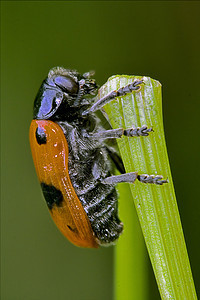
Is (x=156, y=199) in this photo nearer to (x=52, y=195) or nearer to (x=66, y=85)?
(x=52, y=195)

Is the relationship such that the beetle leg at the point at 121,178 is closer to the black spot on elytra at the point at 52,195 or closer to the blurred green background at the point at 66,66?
the black spot on elytra at the point at 52,195

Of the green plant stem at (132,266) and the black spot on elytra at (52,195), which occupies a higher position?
the black spot on elytra at (52,195)

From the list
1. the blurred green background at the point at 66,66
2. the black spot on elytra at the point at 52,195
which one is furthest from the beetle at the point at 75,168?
the blurred green background at the point at 66,66

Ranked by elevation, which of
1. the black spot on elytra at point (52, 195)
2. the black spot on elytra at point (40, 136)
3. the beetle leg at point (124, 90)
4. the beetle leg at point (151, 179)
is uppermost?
the beetle leg at point (124, 90)

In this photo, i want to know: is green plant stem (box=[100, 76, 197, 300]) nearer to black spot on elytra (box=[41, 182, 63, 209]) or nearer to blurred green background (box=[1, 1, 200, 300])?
black spot on elytra (box=[41, 182, 63, 209])

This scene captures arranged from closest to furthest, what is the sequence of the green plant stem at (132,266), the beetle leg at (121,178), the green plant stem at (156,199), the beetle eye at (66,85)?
the green plant stem at (156,199) < the beetle leg at (121,178) < the green plant stem at (132,266) < the beetle eye at (66,85)

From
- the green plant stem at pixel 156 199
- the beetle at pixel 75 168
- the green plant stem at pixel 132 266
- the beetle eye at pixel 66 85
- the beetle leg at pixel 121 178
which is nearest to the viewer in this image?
the green plant stem at pixel 156 199

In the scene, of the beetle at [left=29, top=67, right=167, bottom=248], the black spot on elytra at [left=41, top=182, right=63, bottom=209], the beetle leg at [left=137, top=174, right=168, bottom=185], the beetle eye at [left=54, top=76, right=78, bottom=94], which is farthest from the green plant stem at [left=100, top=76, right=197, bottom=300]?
the beetle eye at [left=54, top=76, right=78, bottom=94]

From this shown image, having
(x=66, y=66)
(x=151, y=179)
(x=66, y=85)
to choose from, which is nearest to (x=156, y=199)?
(x=151, y=179)
